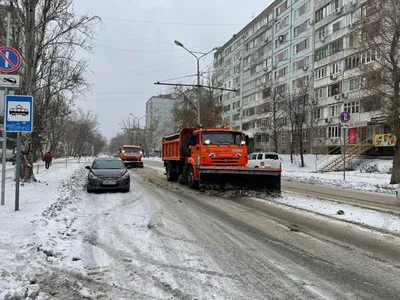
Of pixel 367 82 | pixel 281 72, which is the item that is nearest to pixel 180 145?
pixel 367 82

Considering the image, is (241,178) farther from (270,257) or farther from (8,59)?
(8,59)

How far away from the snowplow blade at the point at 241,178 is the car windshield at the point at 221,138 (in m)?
1.66

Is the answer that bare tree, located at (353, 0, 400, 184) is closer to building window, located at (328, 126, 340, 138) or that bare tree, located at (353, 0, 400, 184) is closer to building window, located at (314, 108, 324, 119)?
building window, located at (328, 126, 340, 138)

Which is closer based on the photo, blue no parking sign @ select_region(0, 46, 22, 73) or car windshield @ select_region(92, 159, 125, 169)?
blue no parking sign @ select_region(0, 46, 22, 73)

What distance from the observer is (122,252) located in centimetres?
571

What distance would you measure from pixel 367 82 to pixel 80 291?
2015cm

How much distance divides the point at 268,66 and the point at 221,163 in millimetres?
50660

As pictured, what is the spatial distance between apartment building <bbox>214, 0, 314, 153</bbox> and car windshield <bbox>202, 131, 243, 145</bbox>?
26.8 m

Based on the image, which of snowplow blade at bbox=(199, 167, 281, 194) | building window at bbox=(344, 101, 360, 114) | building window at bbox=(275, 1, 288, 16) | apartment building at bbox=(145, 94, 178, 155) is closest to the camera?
snowplow blade at bbox=(199, 167, 281, 194)

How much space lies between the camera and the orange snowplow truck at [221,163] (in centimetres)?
1320

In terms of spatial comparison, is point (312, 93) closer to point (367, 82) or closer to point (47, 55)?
point (367, 82)

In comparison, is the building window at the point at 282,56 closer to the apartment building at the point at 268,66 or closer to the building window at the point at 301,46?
the apartment building at the point at 268,66

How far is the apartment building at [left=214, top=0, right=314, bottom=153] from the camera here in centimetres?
5012

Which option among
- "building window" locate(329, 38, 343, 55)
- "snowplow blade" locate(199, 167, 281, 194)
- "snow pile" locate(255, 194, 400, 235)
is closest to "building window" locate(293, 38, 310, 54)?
"building window" locate(329, 38, 343, 55)
